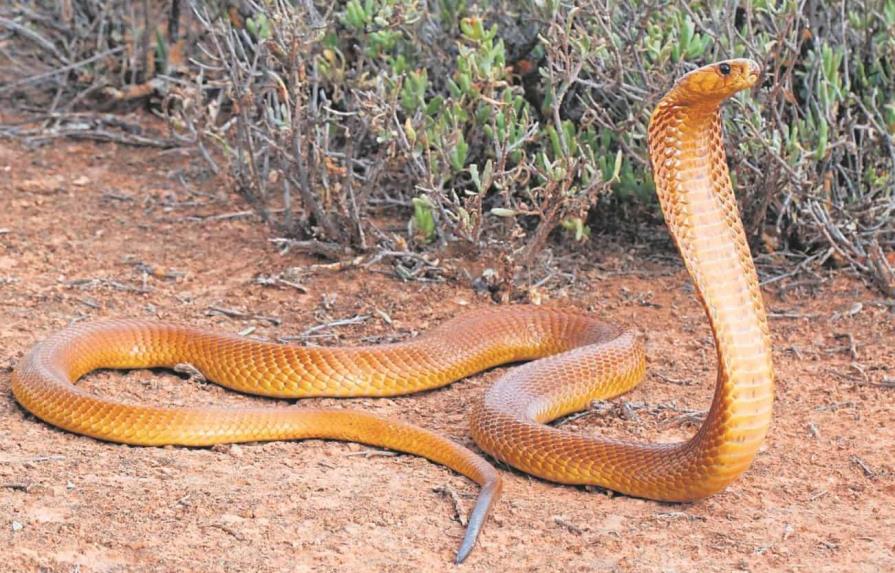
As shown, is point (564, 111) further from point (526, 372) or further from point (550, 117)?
point (526, 372)

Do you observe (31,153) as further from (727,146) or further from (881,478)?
(881,478)

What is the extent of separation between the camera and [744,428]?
4258mm

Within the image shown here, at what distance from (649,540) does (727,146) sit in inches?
126

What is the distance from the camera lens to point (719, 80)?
153 inches

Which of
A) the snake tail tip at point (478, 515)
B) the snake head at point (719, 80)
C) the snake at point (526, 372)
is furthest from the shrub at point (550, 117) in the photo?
the snake head at point (719, 80)

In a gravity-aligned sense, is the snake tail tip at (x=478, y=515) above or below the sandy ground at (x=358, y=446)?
above

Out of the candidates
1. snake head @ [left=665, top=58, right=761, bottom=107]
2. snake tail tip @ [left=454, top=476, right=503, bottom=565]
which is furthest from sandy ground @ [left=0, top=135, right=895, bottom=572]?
snake head @ [left=665, top=58, right=761, bottom=107]

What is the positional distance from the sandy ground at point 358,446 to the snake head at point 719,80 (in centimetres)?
148

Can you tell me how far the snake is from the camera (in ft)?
13.7

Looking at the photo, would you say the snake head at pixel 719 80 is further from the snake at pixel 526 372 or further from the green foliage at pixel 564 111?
the green foliage at pixel 564 111

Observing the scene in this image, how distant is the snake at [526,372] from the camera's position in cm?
418

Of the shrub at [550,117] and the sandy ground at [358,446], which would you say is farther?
the shrub at [550,117]

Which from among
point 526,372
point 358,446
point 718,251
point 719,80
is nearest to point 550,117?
point 526,372

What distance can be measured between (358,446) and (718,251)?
1.80 meters
